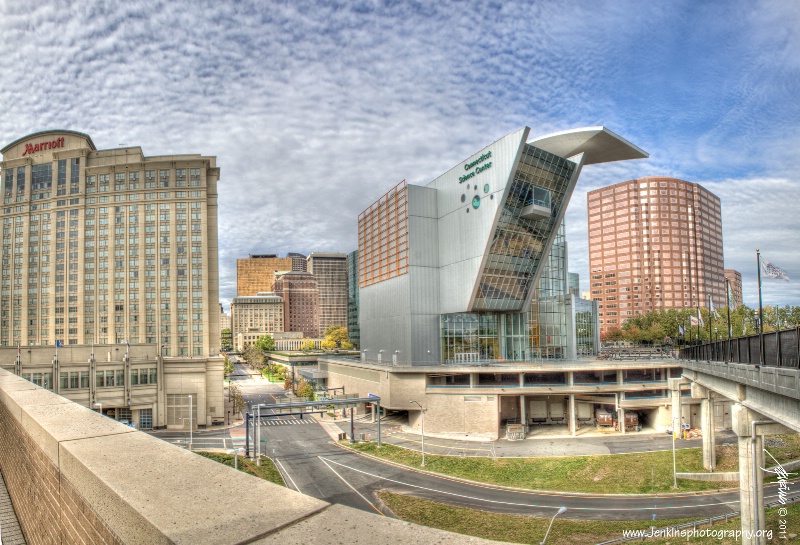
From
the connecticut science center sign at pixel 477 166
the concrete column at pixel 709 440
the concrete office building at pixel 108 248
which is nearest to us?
the concrete column at pixel 709 440

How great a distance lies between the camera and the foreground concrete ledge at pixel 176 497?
4.88 m

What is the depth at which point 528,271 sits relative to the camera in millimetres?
78125

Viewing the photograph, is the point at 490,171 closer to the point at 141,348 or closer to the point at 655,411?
the point at 655,411

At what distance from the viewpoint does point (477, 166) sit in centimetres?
7500

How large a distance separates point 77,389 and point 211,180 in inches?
1594

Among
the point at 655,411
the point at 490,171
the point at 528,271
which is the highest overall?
the point at 490,171

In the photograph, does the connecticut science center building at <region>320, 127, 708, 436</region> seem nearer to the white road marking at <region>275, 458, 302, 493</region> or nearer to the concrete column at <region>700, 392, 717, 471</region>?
the concrete column at <region>700, 392, 717, 471</region>

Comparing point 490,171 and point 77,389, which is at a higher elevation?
point 490,171

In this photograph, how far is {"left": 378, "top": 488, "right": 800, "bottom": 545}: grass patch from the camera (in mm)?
31984

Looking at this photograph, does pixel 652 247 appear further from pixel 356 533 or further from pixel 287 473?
pixel 356 533

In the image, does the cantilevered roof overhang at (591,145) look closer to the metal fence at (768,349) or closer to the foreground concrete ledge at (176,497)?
the metal fence at (768,349)

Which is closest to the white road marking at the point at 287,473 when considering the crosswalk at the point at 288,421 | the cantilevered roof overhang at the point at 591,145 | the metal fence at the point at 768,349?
the crosswalk at the point at 288,421

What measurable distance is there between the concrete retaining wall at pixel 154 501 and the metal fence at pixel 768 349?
25213mm

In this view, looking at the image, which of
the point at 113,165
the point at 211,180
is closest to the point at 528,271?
the point at 211,180
